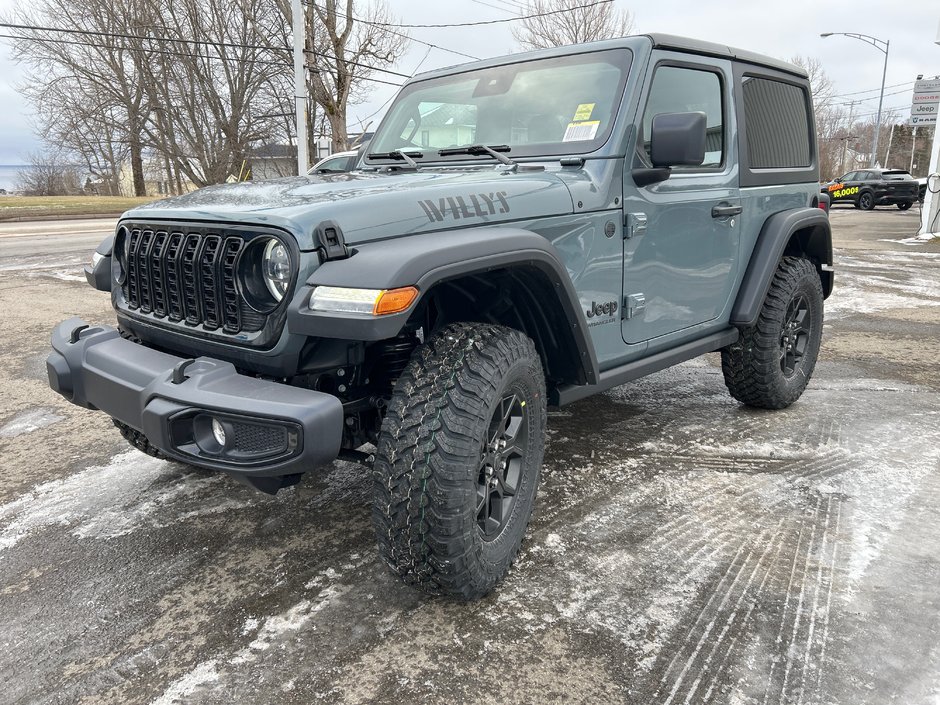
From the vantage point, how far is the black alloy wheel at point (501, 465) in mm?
2395

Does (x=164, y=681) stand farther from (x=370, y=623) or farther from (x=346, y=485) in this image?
(x=346, y=485)

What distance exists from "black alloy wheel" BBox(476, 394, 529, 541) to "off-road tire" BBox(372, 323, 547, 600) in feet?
0.07

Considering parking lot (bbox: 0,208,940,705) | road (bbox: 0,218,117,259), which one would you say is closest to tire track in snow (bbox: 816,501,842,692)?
parking lot (bbox: 0,208,940,705)

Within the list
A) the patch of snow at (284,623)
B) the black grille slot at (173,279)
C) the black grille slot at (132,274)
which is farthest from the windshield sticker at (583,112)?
the patch of snow at (284,623)

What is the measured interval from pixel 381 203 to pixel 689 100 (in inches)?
77.0

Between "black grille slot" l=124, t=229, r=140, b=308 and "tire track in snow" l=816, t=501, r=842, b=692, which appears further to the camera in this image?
"black grille slot" l=124, t=229, r=140, b=308

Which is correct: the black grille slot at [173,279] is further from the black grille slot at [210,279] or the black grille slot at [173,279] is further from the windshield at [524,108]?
the windshield at [524,108]

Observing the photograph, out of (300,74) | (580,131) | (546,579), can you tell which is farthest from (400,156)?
(300,74)

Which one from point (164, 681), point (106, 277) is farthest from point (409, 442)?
point (106, 277)

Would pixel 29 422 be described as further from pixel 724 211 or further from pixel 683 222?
pixel 724 211

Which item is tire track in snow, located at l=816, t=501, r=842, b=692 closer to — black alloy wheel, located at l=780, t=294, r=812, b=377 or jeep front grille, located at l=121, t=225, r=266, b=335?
black alloy wheel, located at l=780, t=294, r=812, b=377

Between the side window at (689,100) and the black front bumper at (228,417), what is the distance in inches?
76.1

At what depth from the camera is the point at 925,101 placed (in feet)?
71.1

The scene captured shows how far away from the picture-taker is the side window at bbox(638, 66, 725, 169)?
3.15 metres
